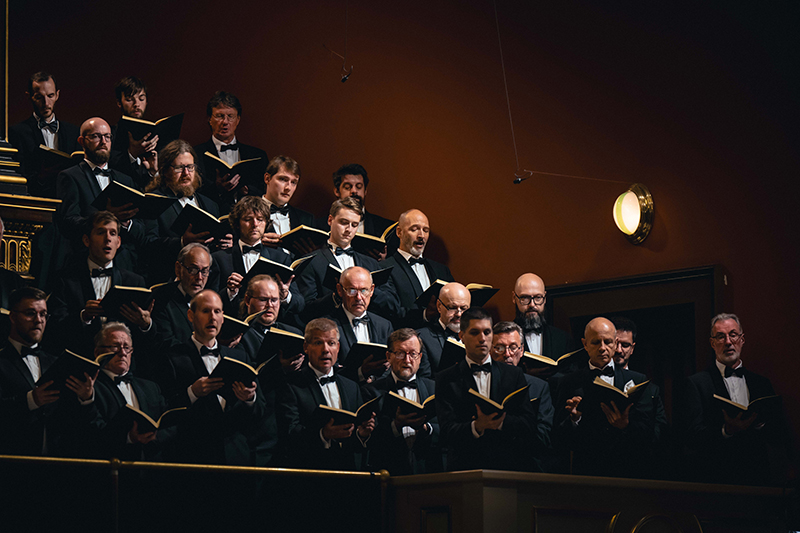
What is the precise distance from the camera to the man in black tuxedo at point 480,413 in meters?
3.84

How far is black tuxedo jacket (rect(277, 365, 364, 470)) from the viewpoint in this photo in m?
3.93

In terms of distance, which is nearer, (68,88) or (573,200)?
(573,200)

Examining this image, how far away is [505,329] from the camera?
473 cm

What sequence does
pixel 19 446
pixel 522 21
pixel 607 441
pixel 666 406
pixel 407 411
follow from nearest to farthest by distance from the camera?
1. pixel 19 446
2. pixel 407 411
3. pixel 607 441
4. pixel 666 406
5. pixel 522 21

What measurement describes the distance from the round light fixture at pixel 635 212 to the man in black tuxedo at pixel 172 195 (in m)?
2.26

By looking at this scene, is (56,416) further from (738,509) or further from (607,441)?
(738,509)

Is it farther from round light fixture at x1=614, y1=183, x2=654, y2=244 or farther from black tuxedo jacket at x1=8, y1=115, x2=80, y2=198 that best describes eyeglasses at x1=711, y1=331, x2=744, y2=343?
black tuxedo jacket at x1=8, y1=115, x2=80, y2=198

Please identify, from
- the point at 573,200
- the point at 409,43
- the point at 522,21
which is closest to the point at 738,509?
the point at 573,200

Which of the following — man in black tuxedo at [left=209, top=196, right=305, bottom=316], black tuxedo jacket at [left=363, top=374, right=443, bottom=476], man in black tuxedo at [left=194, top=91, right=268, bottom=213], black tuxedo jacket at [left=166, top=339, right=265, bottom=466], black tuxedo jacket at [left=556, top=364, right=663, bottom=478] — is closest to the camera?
black tuxedo jacket at [left=166, top=339, right=265, bottom=466]

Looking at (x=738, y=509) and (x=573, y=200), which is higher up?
(x=573, y=200)

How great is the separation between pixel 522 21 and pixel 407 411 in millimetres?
3316

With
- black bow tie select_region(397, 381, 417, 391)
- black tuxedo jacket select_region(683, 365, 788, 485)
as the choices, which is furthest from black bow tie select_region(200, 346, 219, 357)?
black tuxedo jacket select_region(683, 365, 788, 485)

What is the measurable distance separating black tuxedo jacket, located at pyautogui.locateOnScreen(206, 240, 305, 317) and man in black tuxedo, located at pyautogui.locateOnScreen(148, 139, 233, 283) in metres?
0.11

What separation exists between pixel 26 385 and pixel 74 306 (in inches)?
27.4
